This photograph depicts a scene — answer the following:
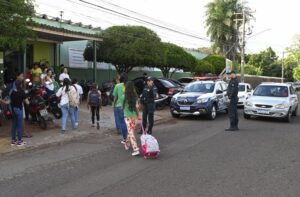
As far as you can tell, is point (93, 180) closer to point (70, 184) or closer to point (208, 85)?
point (70, 184)

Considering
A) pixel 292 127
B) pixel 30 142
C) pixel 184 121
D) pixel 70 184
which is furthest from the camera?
pixel 184 121

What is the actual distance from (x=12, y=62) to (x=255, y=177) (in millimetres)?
17250

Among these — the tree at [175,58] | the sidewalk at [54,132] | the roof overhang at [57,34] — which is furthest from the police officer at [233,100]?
the tree at [175,58]

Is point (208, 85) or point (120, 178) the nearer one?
point (120, 178)

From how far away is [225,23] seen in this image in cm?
5406

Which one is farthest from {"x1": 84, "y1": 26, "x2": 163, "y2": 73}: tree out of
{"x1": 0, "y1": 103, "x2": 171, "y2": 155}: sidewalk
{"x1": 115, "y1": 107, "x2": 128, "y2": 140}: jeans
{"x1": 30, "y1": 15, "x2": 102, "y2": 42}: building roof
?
{"x1": 115, "y1": 107, "x2": 128, "y2": 140}: jeans

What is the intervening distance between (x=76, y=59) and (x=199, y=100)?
39.4 feet

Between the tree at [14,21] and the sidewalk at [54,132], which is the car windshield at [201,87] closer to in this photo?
the sidewalk at [54,132]

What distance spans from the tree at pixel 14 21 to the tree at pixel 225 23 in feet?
144

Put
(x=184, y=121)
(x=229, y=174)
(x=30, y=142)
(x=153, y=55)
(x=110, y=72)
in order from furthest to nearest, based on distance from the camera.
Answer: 1. (x=110, y=72)
2. (x=153, y=55)
3. (x=184, y=121)
4. (x=30, y=142)
5. (x=229, y=174)

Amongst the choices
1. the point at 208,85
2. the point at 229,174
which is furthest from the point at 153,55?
the point at 229,174

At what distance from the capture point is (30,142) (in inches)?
420

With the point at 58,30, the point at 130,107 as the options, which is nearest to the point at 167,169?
the point at 130,107

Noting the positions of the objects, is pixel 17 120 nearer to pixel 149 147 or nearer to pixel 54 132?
pixel 54 132
